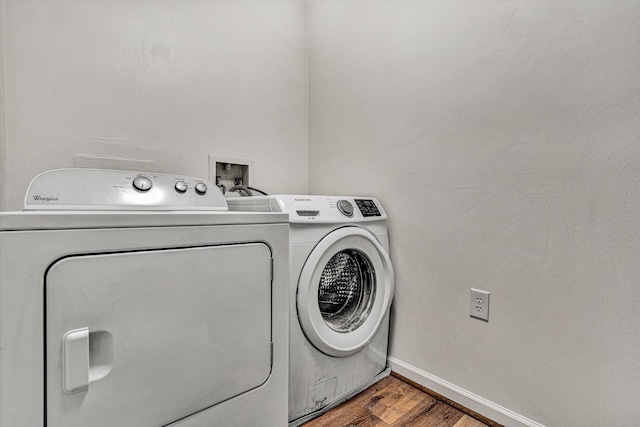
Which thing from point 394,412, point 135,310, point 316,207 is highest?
point 316,207

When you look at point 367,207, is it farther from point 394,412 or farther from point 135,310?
point 135,310

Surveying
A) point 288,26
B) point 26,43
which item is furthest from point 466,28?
point 26,43

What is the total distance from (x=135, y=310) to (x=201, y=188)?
1.84 ft

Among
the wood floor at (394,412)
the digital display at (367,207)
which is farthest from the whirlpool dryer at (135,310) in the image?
the digital display at (367,207)

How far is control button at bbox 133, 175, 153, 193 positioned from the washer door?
1.95ft

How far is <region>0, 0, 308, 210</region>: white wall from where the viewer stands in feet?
3.84

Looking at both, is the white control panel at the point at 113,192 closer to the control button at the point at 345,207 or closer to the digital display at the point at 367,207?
the control button at the point at 345,207

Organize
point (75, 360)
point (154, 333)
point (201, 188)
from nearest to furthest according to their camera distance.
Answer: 1. point (75, 360)
2. point (154, 333)
3. point (201, 188)

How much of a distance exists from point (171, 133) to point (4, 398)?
3.83 feet

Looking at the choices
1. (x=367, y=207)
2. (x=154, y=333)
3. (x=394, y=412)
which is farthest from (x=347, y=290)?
(x=154, y=333)

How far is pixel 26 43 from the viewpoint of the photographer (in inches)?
45.7

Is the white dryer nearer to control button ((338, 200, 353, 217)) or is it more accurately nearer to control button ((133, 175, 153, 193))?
control button ((338, 200, 353, 217))

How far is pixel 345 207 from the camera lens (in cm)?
132

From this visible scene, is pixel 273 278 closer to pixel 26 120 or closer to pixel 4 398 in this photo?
pixel 4 398
